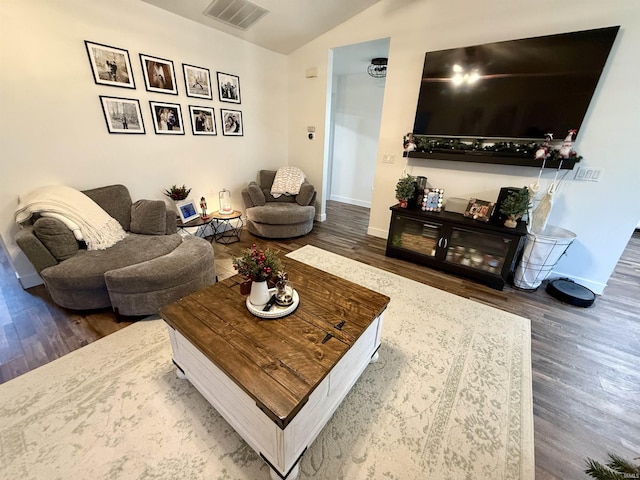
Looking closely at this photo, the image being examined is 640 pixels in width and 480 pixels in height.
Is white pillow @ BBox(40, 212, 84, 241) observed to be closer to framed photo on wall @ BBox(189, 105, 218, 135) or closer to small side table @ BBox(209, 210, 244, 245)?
small side table @ BBox(209, 210, 244, 245)

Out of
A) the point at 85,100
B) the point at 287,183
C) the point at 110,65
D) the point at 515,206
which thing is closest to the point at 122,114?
the point at 85,100

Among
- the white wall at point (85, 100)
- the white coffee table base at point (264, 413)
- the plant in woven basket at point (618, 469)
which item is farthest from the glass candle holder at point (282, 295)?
the white wall at point (85, 100)

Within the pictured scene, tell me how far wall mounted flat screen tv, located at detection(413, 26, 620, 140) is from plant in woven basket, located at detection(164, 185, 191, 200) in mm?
2950

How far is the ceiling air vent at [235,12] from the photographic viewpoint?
265 cm

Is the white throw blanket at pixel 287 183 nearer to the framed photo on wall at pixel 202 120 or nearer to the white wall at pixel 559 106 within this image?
the framed photo on wall at pixel 202 120

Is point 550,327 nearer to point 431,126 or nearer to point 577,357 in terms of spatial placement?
point 577,357

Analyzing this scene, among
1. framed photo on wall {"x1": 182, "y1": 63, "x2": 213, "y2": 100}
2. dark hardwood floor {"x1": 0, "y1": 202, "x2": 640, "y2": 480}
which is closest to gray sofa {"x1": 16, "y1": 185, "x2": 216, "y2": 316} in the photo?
dark hardwood floor {"x1": 0, "y1": 202, "x2": 640, "y2": 480}

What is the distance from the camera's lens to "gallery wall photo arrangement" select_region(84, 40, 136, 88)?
2.34 meters

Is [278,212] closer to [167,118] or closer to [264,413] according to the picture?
[167,118]

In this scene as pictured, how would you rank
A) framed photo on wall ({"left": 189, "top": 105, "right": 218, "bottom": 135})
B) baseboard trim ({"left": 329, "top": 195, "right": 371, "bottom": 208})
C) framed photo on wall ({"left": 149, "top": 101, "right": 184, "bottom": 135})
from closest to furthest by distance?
framed photo on wall ({"left": 149, "top": 101, "right": 184, "bottom": 135}) → framed photo on wall ({"left": 189, "top": 105, "right": 218, "bottom": 135}) → baseboard trim ({"left": 329, "top": 195, "right": 371, "bottom": 208})

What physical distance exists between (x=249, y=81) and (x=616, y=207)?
4.44m

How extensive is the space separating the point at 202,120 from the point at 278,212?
1498 mm

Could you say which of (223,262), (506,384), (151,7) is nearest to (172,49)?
(151,7)

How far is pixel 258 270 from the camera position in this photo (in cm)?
135
